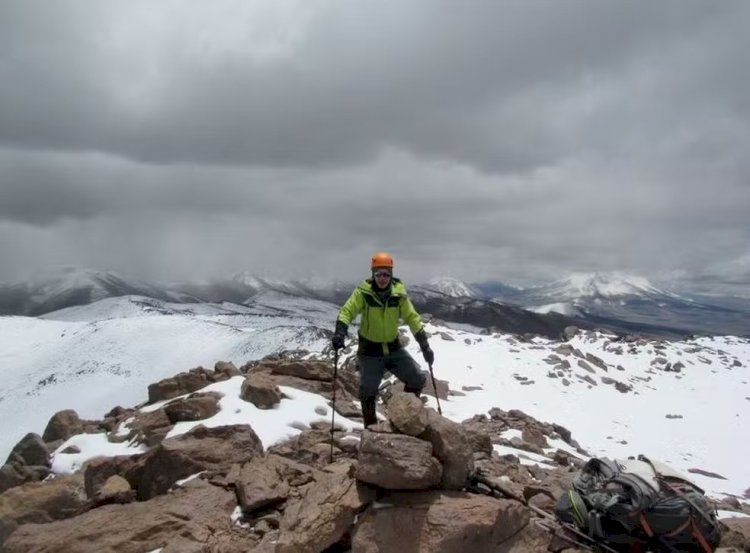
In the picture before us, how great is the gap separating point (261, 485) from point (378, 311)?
4265 millimetres

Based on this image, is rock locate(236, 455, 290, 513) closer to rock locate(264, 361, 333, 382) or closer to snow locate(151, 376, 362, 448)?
snow locate(151, 376, 362, 448)

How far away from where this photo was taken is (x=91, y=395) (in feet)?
253

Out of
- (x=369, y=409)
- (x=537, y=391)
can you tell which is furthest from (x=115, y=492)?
(x=537, y=391)

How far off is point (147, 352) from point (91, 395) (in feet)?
66.1

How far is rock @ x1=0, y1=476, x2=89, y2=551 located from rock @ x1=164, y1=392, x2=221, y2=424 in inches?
172

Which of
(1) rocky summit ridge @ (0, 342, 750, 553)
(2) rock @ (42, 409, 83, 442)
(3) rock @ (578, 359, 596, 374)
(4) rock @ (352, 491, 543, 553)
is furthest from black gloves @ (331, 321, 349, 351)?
(3) rock @ (578, 359, 596, 374)

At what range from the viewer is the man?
36.5ft

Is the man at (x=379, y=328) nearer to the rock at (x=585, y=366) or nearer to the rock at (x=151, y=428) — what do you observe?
the rock at (x=151, y=428)

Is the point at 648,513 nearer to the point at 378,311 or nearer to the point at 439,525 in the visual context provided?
the point at 439,525

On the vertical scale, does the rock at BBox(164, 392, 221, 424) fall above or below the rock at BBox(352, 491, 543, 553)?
below

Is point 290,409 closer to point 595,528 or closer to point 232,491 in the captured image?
point 232,491

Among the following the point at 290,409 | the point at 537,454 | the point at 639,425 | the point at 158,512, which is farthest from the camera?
the point at 639,425

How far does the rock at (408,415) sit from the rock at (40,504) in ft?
21.7

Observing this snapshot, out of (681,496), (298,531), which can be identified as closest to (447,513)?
(298,531)
